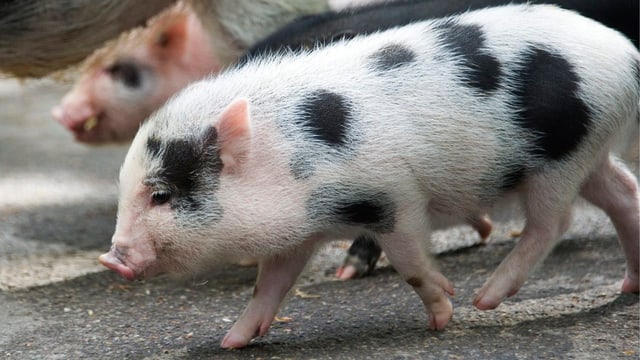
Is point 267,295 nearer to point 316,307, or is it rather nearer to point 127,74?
point 316,307

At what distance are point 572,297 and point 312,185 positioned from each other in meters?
1.17

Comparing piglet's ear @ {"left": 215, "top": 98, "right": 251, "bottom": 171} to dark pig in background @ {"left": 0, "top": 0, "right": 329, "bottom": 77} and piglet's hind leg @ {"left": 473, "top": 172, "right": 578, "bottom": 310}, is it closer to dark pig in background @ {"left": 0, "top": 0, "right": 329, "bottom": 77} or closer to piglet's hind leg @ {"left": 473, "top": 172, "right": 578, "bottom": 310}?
piglet's hind leg @ {"left": 473, "top": 172, "right": 578, "bottom": 310}

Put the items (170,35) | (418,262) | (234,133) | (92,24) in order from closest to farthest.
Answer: (234,133)
(418,262)
(92,24)
(170,35)

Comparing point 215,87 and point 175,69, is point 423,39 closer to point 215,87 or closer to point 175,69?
point 215,87

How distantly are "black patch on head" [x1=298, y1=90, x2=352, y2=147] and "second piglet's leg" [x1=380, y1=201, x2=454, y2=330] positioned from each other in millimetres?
284

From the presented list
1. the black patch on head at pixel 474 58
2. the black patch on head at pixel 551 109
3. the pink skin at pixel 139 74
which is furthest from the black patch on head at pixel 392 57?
the pink skin at pixel 139 74

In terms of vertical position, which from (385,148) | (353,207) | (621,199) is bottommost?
(621,199)

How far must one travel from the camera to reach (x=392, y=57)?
346 centimetres

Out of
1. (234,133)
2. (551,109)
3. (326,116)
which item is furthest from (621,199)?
(234,133)

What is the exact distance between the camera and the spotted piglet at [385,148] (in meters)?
3.23

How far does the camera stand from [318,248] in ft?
11.7

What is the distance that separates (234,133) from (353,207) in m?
0.38

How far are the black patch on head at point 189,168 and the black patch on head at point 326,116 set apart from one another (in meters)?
0.26

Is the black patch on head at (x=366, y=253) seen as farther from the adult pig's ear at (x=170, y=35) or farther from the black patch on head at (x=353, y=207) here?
the adult pig's ear at (x=170, y=35)
